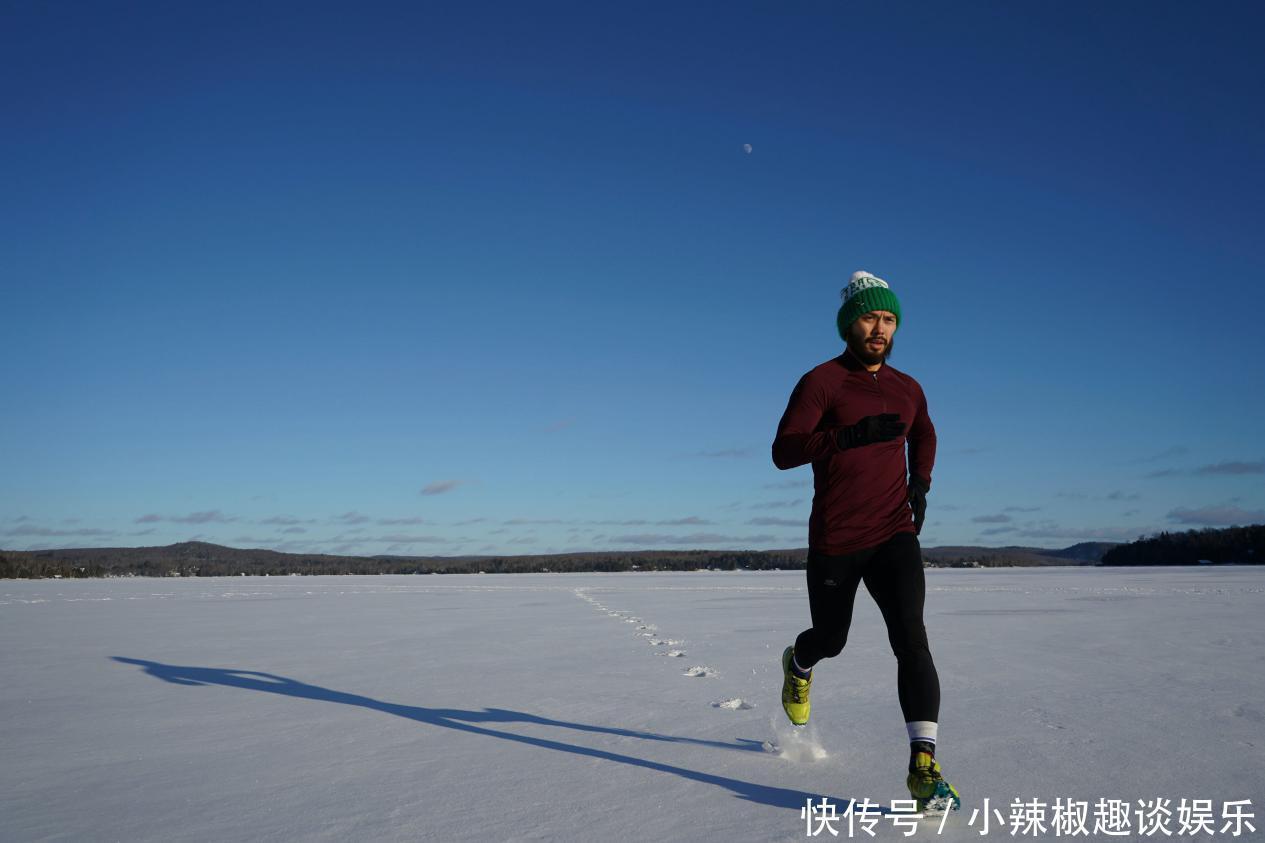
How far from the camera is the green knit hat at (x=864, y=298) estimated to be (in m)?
3.48

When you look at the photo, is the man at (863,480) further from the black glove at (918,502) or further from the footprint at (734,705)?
the footprint at (734,705)

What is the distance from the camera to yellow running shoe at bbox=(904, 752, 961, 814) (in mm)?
2691

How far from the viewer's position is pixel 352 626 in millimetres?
9656

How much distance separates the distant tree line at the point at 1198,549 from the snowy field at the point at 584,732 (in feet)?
116

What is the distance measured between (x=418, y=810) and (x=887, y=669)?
12.2 feet

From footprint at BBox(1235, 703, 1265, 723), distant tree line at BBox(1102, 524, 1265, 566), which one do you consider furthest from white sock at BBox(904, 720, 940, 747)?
distant tree line at BBox(1102, 524, 1265, 566)

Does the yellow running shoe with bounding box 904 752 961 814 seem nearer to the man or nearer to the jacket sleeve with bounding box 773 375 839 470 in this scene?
the man

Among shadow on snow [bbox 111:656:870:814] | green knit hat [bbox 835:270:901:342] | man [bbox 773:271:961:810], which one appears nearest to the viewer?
shadow on snow [bbox 111:656:870:814]

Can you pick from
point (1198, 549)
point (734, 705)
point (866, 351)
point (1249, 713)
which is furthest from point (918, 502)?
point (1198, 549)

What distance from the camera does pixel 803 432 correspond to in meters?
3.30

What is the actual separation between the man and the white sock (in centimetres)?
10

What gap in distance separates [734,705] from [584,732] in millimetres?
908

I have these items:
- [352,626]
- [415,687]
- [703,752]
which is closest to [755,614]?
[352,626]

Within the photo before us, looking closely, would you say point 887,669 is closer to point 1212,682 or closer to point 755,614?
point 1212,682
